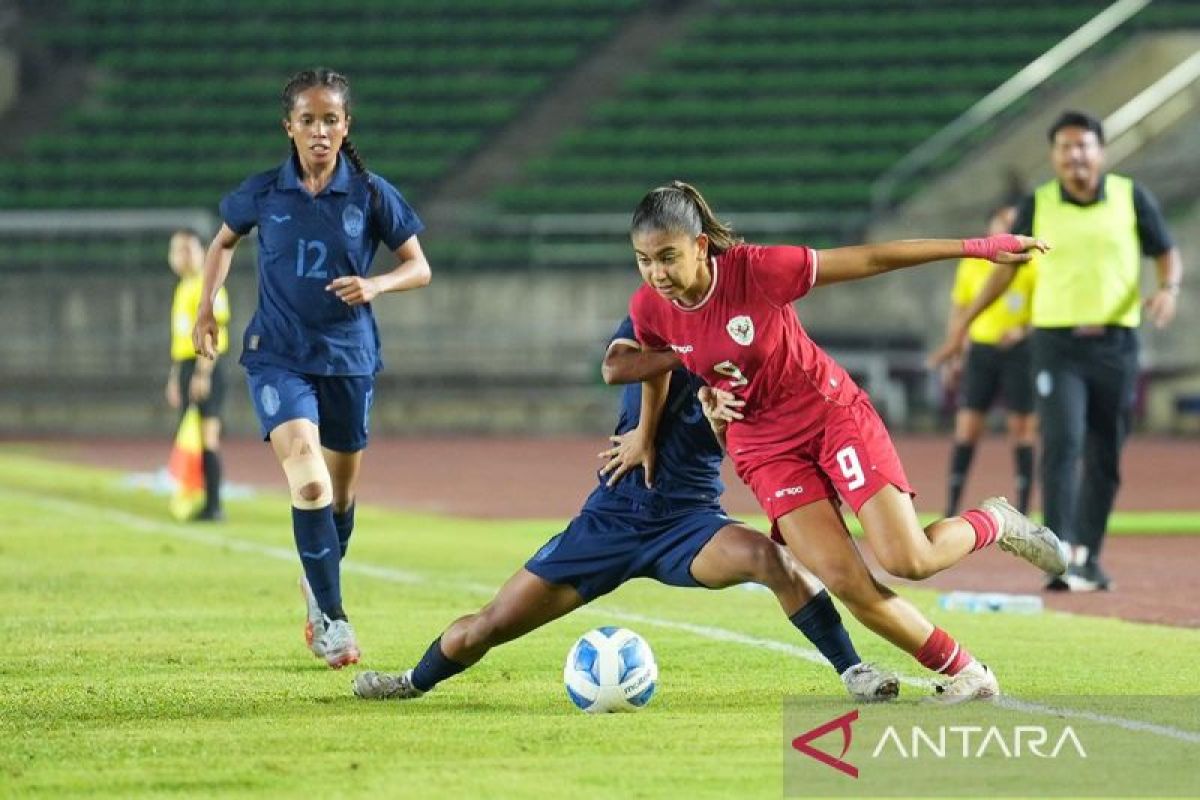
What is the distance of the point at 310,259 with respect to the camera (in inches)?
359

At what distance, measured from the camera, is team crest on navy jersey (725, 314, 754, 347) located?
7.16 metres

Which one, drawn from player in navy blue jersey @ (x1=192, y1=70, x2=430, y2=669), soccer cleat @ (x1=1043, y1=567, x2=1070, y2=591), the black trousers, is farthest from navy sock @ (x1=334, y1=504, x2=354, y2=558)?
soccer cleat @ (x1=1043, y1=567, x2=1070, y2=591)

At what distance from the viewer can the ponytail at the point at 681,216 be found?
23.0 ft

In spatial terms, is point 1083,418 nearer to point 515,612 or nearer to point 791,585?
point 791,585

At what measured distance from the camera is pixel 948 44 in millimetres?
35656

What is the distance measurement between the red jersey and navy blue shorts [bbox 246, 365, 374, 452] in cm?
214

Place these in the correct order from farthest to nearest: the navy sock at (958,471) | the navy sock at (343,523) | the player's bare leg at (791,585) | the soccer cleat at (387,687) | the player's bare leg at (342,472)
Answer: the navy sock at (958,471) → the navy sock at (343,523) → the player's bare leg at (342,472) → the soccer cleat at (387,687) → the player's bare leg at (791,585)

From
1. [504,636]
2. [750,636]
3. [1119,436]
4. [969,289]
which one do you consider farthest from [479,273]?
[504,636]

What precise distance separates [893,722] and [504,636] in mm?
1352

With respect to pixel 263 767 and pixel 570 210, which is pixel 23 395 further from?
pixel 263 767

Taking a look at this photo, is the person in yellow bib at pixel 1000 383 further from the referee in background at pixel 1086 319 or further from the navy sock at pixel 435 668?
the navy sock at pixel 435 668

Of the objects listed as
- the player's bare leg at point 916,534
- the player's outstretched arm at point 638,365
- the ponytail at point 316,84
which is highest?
the ponytail at point 316,84

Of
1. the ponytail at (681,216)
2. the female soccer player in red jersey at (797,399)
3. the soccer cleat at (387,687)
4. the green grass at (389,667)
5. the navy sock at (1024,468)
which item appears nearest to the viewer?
the green grass at (389,667)

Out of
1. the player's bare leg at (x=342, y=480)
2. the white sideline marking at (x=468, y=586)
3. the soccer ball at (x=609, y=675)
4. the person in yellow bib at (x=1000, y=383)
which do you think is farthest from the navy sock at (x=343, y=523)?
the person in yellow bib at (x=1000, y=383)
